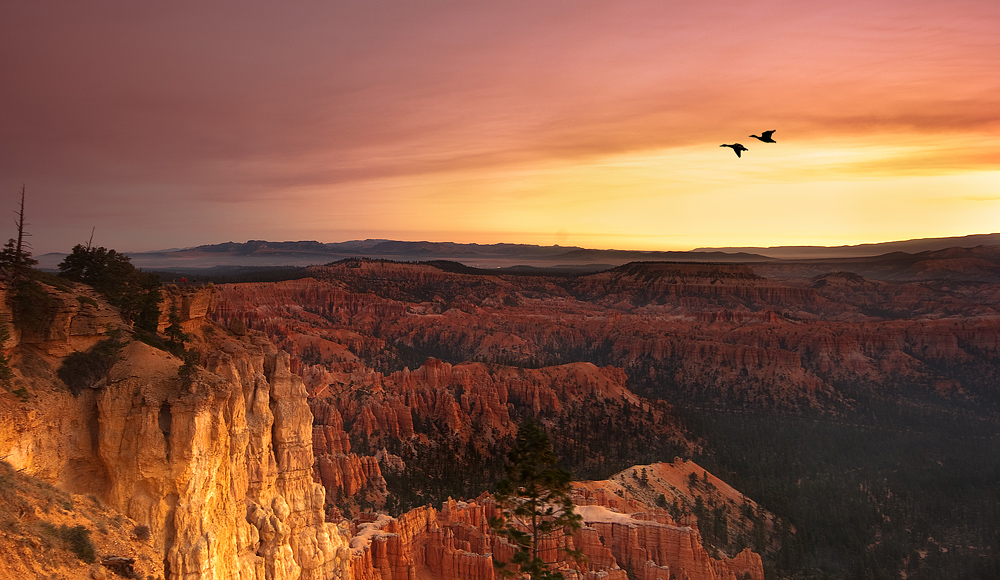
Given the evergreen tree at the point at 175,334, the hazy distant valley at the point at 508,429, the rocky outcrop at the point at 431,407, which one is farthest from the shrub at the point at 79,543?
the rocky outcrop at the point at 431,407

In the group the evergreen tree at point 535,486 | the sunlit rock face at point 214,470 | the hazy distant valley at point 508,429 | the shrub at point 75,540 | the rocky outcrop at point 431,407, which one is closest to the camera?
the shrub at point 75,540

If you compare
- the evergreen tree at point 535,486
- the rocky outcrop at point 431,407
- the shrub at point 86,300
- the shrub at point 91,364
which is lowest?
the rocky outcrop at point 431,407

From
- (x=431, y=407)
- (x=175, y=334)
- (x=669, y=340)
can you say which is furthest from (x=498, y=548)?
(x=669, y=340)

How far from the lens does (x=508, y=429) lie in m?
82.2

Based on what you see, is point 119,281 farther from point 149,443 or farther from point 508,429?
point 508,429

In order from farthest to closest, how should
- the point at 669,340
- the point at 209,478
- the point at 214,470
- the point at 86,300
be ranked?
the point at 669,340 < the point at 86,300 < the point at 214,470 < the point at 209,478

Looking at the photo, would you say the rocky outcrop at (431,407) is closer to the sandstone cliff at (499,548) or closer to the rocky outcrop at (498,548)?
the sandstone cliff at (499,548)

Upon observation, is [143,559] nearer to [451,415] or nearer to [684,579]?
[684,579]

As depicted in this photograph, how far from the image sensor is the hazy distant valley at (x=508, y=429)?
57.9ft

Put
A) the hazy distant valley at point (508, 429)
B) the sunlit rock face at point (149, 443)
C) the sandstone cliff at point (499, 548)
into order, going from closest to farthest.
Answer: the sunlit rock face at point (149, 443)
the hazy distant valley at point (508, 429)
the sandstone cliff at point (499, 548)

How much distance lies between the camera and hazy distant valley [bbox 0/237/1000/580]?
17.7 meters

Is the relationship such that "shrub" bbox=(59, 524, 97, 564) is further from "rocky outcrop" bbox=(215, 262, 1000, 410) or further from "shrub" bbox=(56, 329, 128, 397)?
"rocky outcrop" bbox=(215, 262, 1000, 410)

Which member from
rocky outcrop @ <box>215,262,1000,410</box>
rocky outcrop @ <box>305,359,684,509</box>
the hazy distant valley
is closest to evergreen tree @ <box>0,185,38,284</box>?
the hazy distant valley

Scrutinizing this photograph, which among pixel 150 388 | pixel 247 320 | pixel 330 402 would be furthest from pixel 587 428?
pixel 150 388
